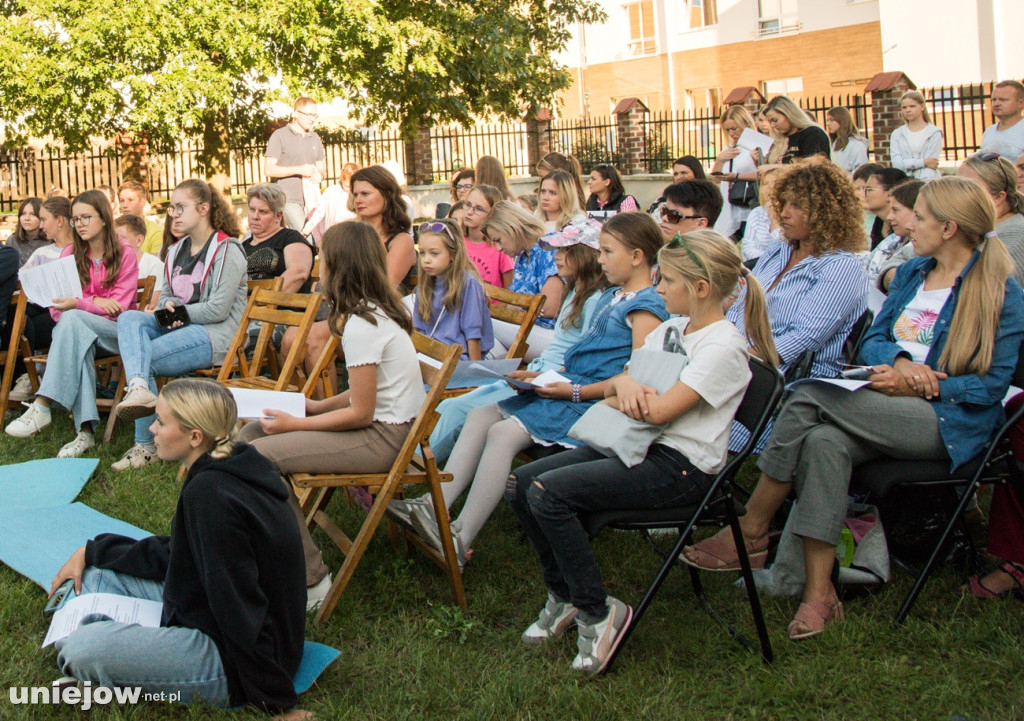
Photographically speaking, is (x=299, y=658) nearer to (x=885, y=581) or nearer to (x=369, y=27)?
(x=885, y=581)

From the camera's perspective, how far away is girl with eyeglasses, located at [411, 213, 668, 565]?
4051 millimetres

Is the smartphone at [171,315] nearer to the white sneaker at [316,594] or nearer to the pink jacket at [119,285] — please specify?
the pink jacket at [119,285]

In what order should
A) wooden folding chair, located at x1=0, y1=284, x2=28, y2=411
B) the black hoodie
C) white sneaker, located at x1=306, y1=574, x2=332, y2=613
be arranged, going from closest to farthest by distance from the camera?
the black hoodie < white sneaker, located at x1=306, y1=574, x2=332, y2=613 < wooden folding chair, located at x1=0, y1=284, x2=28, y2=411

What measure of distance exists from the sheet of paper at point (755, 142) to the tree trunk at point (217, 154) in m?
12.2

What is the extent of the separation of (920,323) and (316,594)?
8.14ft

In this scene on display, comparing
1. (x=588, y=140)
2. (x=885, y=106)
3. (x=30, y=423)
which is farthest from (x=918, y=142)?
(x=588, y=140)

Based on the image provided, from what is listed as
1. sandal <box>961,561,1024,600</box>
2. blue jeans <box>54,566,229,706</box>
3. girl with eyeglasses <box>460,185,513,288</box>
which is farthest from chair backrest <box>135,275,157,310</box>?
sandal <box>961,561,1024,600</box>

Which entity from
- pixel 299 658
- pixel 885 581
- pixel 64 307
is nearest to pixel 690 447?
pixel 885 581

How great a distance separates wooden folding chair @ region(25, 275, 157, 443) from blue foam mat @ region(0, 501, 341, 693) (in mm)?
1028

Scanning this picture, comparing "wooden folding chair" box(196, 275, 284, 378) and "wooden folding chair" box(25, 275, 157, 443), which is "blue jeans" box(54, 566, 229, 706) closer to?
"wooden folding chair" box(196, 275, 284, 378)

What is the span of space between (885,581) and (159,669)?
2.51 metres

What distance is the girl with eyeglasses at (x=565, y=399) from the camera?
4.05 meters

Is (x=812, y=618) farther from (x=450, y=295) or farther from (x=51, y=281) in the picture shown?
(x=51, y=281)

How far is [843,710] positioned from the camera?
3105 millimetres
